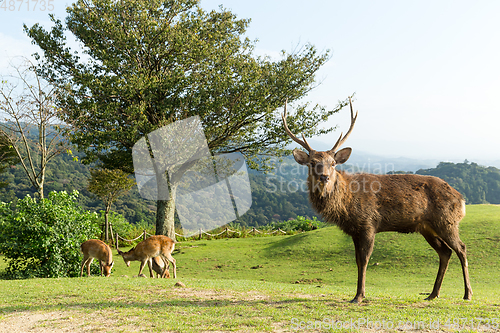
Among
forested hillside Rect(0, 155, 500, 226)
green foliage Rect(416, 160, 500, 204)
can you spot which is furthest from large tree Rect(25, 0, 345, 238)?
green foliage Rect(416, 160, 500, 204)

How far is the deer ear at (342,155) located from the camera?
18.8 feet

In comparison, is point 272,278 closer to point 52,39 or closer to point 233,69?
point 233,69

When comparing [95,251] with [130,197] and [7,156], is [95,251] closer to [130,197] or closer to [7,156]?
[7,156]

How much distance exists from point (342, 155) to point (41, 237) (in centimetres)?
813

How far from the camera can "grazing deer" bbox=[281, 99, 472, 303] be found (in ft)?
18.0

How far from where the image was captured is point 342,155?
5.79 metres

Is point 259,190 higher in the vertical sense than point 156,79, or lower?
lower

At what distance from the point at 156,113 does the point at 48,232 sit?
260 inches

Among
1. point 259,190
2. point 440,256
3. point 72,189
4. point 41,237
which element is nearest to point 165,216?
point 41,237

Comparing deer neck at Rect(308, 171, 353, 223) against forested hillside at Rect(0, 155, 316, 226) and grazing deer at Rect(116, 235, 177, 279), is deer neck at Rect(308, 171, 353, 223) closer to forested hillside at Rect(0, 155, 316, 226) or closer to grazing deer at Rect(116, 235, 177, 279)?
grazing deer at Rect(116, 235, 177, 279)

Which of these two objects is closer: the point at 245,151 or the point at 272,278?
the point at 272,278

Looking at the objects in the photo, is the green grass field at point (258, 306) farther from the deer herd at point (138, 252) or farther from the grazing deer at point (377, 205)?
the deer herd at point (138, 252)

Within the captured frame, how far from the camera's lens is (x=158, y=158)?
14.3m

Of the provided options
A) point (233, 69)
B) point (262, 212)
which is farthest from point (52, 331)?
point (262, 212)
